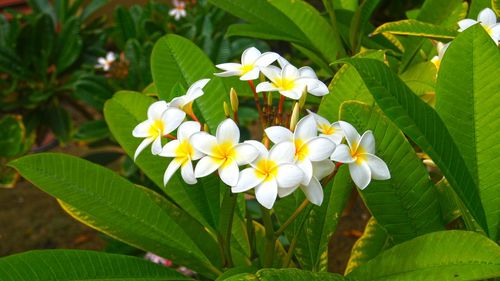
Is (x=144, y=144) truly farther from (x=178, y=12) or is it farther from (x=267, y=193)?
(x=178, y=12)

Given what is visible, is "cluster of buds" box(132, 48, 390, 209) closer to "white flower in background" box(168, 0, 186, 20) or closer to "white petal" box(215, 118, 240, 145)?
"white petal" box(215, 118, 240, 145)

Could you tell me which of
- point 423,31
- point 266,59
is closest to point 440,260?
point 266,59

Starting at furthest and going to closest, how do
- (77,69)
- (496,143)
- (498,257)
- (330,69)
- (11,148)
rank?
1. (77,69)
2. (11,148)
3. (330,69)
4. (496,143)
5. (498,257)

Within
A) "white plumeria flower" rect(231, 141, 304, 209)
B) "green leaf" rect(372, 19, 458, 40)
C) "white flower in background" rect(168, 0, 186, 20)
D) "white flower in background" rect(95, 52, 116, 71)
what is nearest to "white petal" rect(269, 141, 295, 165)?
"white plumeria flower" rect(231, 141, 304, 209)

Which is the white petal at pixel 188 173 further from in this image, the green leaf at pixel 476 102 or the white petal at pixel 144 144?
the green leaf at pixel 476 102

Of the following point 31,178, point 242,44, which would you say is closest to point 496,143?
point 31,178

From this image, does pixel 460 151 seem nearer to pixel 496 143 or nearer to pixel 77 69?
pixel 496 143

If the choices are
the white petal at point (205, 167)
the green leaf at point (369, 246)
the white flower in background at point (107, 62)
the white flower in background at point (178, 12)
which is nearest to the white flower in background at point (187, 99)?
the white petal at point (205, 167)
